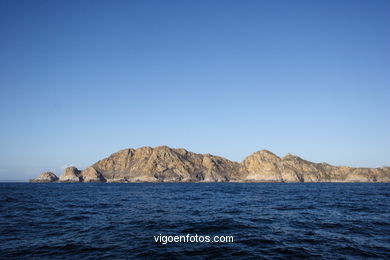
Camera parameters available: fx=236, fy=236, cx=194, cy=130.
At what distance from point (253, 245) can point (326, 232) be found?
23.4 feet

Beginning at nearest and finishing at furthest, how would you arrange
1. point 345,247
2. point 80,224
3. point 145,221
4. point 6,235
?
point 345,247 → point 6,235 → point 80,224 → point 145,221

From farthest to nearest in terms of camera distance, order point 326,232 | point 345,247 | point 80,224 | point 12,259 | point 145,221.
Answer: point 145,221
point 80,224
point 326,232
point 345,247
point 12,259

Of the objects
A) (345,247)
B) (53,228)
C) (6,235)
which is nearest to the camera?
(345,247)

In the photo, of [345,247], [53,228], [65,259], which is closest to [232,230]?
[345,247]

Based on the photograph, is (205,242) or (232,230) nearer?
(205,242)

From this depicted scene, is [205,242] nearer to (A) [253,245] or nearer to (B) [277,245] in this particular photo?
(A) [253,245]

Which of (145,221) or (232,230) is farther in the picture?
(145,221)

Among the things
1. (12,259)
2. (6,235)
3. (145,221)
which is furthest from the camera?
(145,221)

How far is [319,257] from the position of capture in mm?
12656

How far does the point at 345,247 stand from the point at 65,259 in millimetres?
16028

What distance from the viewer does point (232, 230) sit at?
18.7 m

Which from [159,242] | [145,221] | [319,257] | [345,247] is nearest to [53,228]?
[145,221]

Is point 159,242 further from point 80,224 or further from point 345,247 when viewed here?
point 345,247

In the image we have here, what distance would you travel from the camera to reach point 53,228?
63.0 feet
